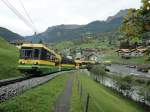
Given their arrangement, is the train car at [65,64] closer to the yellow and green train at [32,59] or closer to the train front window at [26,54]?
the yellow and green train at [32,59]

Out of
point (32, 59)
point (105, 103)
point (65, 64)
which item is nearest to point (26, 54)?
point (32, 59)

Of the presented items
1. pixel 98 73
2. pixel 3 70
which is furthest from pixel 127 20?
pixel 98 73

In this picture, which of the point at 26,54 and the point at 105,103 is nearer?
the point at 105,103

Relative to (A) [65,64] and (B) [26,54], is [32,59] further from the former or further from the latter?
(A) [65,64]

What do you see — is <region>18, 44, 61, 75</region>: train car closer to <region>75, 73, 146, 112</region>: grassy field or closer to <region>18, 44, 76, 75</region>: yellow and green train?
<region>18, 44, 76, 75</region>: yellow and green train

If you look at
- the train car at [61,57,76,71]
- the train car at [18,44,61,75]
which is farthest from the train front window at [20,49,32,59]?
the train car at [61,57,76,71]

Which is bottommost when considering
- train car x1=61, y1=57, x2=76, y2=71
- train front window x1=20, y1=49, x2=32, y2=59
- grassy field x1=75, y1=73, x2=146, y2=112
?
grassy field x1=75, y1=73, x2=146, y2=112

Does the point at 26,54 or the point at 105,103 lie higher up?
the point at 26,54

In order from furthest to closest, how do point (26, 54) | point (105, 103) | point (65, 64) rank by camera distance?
point (65, 64), point (26, 54), point (105, 103)

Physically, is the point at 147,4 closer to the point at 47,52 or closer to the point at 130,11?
the point at 130,11

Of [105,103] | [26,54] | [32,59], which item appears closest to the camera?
[105,103]

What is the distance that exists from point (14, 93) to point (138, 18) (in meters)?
10.8

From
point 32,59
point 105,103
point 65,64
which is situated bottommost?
point 105,103

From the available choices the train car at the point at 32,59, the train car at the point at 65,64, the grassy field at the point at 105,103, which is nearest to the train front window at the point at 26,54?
the train car at the point at 32,59
